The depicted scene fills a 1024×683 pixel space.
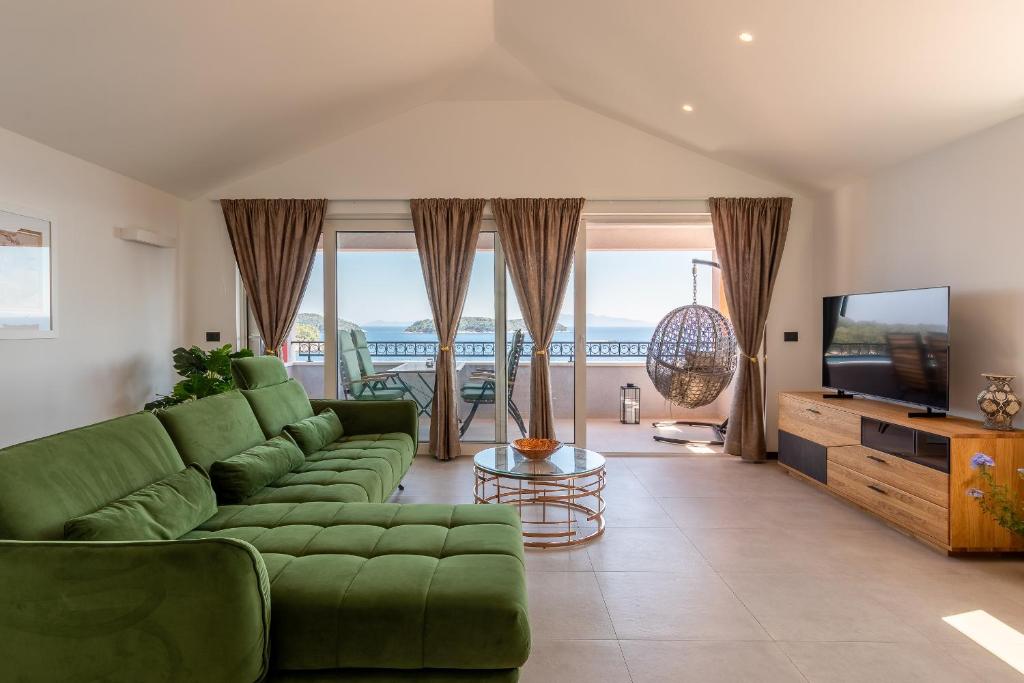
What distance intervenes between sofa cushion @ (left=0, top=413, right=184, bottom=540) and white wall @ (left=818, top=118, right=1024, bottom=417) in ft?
13.3

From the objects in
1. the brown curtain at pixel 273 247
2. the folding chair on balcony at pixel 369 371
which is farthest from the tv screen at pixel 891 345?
the brown curtain at pixel 273 247

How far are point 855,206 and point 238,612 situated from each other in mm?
4854

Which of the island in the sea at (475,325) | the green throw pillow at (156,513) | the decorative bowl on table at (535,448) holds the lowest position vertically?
the decorative bowl on table at (535,448)

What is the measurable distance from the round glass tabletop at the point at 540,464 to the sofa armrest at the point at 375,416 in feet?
2.21

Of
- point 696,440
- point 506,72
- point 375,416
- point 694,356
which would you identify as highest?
point 506,72

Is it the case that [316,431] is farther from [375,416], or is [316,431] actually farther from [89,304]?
[89,304]

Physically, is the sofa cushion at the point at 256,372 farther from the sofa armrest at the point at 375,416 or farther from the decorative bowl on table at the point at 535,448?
the decorative bowl on table at the point at 535,448

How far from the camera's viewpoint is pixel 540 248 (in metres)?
5.09

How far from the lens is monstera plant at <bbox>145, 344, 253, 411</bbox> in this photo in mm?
4391

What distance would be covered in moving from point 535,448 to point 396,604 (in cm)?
186

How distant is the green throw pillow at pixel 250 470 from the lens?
254 centimetres

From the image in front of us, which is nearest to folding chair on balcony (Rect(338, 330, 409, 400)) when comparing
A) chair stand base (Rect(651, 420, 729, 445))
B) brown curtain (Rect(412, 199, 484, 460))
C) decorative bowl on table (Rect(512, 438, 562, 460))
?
brown curtain (Rect(412, 199, 484, 460))

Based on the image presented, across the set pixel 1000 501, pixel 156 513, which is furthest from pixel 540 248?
pixel 156 513

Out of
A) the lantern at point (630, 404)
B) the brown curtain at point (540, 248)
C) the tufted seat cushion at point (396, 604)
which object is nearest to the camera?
the tufted seat cushion at point (396, 604)
